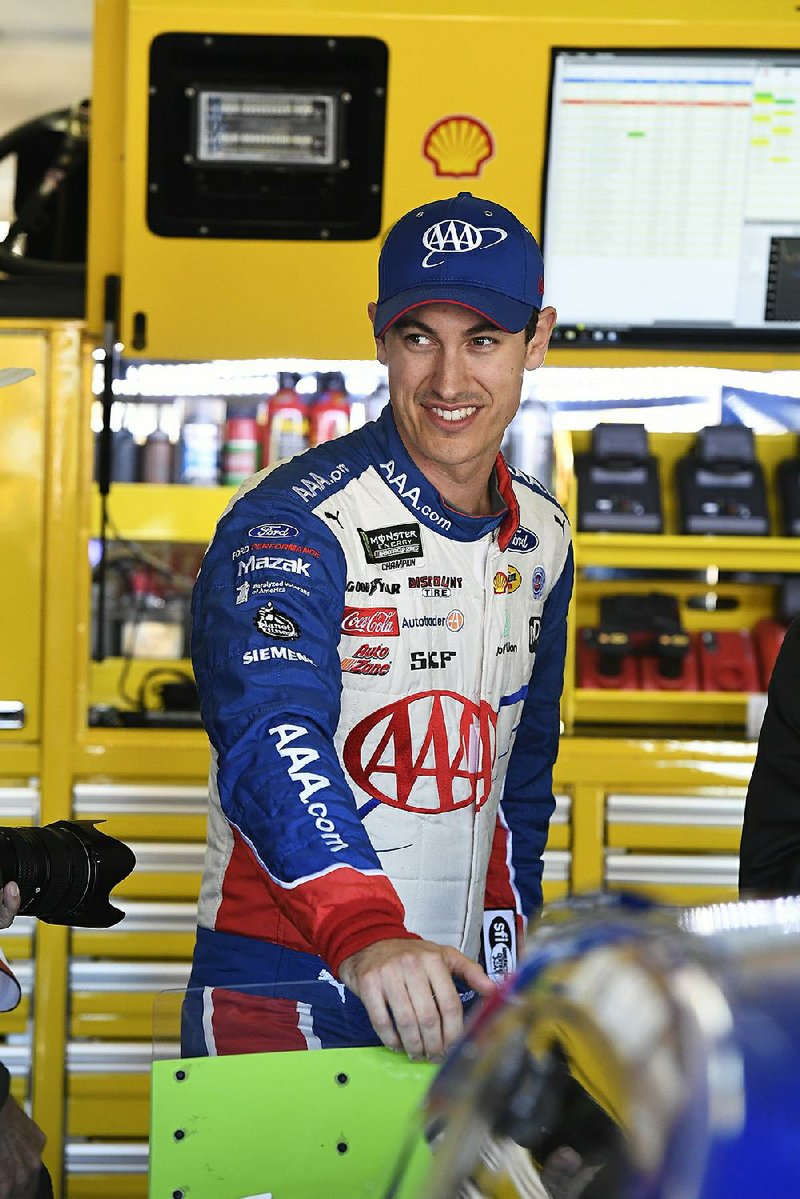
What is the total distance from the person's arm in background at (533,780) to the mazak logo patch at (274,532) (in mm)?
510

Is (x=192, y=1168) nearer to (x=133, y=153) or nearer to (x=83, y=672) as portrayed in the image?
(x=83, y=672)

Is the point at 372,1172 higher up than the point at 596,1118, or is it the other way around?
the point at 596,1118

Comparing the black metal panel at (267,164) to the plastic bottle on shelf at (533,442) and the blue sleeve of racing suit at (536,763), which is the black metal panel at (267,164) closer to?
the plastic bottle on shelf at (533,442)

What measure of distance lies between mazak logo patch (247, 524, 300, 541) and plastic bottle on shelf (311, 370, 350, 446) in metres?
1.79

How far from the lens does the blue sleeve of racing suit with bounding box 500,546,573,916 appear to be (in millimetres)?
2057

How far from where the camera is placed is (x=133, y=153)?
3293 millimetres

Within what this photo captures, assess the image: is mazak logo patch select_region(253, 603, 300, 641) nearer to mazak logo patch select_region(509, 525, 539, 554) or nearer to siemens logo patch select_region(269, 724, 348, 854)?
siemens logo patch select_region(269, 724, 348, 854)

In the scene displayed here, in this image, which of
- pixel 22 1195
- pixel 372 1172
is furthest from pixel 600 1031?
pixel 22 1195

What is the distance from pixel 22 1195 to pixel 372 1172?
1.01ft

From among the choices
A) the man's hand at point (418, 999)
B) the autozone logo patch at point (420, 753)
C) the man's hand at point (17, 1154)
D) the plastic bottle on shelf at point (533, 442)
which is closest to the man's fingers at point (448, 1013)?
the man's hand at point (418, 999)

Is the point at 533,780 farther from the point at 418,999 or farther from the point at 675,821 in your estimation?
the point at 675,821

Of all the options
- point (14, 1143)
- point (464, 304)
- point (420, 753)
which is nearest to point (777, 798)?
point (420, 753)

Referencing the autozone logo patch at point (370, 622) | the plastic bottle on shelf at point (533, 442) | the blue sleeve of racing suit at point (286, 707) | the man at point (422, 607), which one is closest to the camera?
the blue sleeve of racing suit at point (286, 707)

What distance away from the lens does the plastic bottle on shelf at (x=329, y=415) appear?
3.51m
